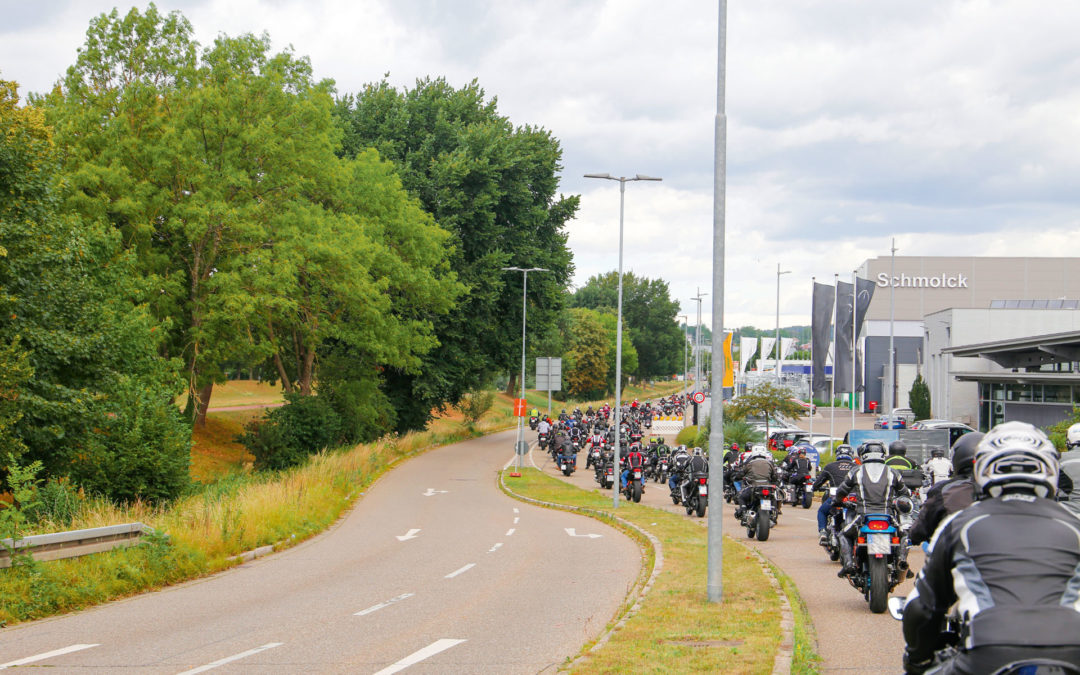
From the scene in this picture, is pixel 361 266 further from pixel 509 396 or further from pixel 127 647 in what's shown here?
pixel 509 396

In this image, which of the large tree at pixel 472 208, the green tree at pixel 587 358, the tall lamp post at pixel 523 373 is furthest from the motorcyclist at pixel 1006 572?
the green tree at pixel 587 358

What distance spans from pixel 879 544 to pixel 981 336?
60.4 m

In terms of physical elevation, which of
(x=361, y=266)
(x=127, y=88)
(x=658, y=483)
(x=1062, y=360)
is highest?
(x=127, y=88)

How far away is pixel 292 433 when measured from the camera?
119 ft

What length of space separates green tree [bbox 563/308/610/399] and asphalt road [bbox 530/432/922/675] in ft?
312

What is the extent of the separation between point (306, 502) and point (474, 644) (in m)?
14.6

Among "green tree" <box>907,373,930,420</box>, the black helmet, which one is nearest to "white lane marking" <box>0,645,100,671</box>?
the black helmet

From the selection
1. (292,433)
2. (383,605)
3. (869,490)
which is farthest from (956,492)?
(292,433)

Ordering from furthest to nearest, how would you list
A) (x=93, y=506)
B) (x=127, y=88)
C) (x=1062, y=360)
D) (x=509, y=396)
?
(x=509, y=396) < (x=1062, y=360) < (x=127, y=88) < (x=93, y=506)

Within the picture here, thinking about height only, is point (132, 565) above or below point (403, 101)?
below

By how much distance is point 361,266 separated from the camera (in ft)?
118

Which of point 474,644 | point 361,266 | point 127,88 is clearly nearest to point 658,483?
point 361,266

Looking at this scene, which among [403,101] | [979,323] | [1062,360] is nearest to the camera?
[1062,360]

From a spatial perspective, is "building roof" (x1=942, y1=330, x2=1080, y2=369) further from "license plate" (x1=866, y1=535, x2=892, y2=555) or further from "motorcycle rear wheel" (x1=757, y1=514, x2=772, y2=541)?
"license plate" (x1=866, y1=535, x2=892, y2=555)
